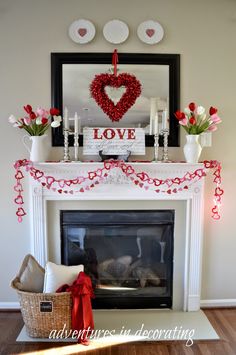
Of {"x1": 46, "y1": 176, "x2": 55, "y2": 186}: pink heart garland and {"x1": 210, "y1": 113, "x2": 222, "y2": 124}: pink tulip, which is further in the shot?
{"x1": 46, "y1": 176, "x2": 55, "y2": 186}: pink heart garland

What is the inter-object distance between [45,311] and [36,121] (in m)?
1.36

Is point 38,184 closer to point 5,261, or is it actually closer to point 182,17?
point 5,261

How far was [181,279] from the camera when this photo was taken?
8.91 ft

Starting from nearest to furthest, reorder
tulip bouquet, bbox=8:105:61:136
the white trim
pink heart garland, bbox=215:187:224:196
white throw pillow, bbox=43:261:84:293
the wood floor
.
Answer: the wood floor, white throw pillow, bbox=43:261:84:293, tulip bouquet, bbox=8:105:61:136, pink heart garland, bbox=215:187:224:196, the white trim

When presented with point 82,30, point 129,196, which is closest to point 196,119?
point 129,196

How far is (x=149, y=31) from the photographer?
2.55m

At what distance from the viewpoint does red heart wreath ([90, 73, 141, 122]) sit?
2.53 metres

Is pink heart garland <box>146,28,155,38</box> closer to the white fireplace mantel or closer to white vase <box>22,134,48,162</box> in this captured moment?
the white fireplace mantel

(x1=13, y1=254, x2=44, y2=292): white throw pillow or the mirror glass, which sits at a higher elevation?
the mirror glass

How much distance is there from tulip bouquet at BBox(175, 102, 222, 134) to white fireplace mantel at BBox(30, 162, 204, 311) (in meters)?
0.28

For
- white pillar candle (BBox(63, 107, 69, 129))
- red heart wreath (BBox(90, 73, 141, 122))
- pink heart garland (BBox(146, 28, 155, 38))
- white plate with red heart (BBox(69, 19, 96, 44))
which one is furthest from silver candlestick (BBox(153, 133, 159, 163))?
white plate with red heart (BBox(69, 19, 96, 44))

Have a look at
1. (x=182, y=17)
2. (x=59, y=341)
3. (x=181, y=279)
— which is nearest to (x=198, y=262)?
(x=181, y=279)

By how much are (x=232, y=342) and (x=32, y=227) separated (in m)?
1.72

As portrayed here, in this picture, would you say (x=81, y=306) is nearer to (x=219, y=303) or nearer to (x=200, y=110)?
(x=219, y=303)
